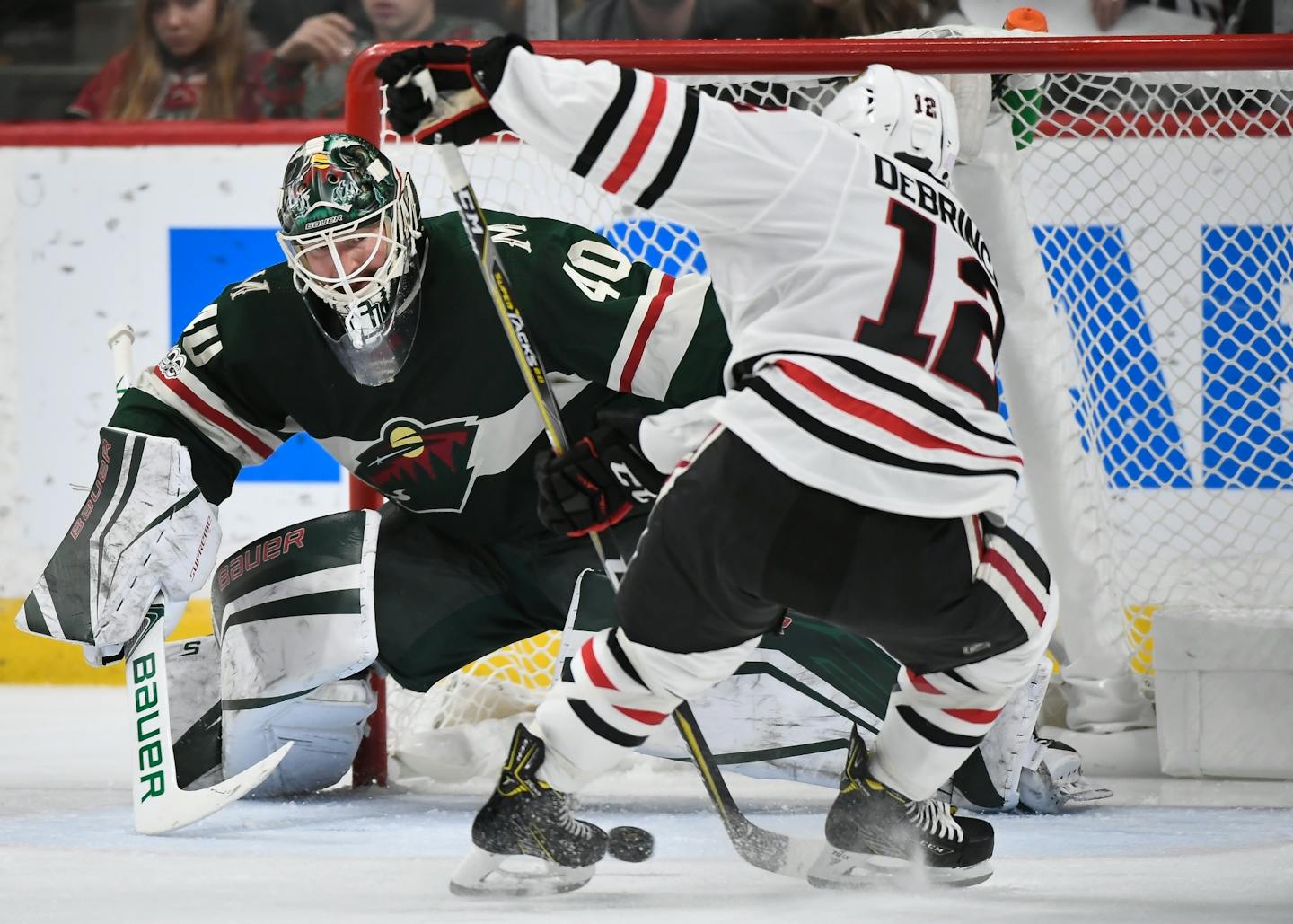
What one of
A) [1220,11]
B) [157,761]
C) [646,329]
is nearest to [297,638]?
[157,761]

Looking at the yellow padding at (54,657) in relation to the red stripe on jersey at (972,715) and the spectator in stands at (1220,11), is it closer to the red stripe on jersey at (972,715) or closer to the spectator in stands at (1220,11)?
the red stripe on jersey at (972,715)

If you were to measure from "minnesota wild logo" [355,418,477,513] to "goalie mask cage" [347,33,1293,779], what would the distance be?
514 millimetres

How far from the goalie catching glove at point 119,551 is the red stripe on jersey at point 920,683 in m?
1.09

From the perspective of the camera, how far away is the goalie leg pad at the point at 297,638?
222cm

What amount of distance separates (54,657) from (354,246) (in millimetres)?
2064

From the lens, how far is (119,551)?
2.14 m

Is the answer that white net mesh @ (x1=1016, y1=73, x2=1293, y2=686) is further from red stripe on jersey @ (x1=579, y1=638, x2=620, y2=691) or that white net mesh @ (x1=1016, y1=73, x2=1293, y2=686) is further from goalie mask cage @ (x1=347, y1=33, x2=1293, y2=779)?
red stripe on jersey @ (x1=579, y1=638, x2=620, y2=691)

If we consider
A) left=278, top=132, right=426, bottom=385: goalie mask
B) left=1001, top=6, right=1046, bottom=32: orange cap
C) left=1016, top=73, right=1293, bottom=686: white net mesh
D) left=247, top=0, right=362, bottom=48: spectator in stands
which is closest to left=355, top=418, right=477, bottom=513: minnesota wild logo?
left=278, top=132, right=426, bottom=385: goalie mask

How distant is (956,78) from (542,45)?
70 cm

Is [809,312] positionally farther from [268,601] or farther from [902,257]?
[268,601]

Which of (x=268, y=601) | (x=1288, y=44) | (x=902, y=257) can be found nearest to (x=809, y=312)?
(x=902, y=257)

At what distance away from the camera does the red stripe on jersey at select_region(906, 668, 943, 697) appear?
Result: 5.42 feet

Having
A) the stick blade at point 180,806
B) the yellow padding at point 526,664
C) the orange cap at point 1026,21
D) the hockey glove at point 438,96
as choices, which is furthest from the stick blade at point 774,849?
the orange cap at point 1026,21

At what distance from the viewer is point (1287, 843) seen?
196 centimetres
